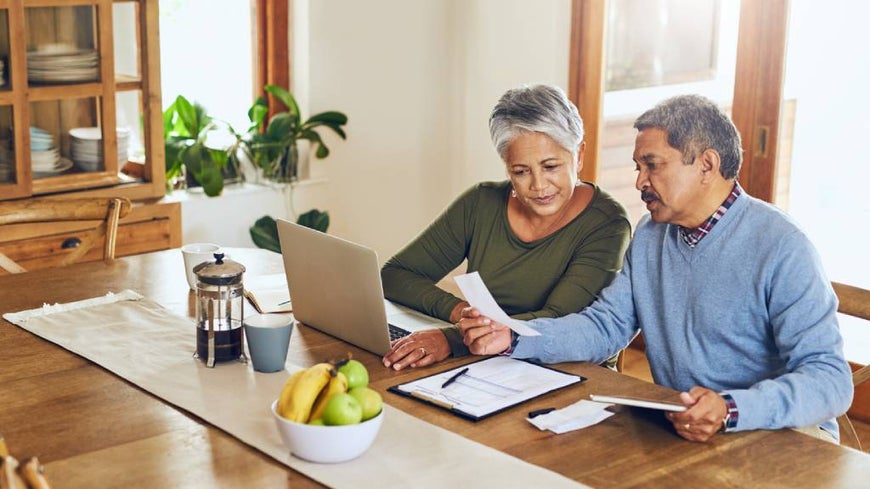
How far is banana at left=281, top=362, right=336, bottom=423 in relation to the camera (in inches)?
63.2

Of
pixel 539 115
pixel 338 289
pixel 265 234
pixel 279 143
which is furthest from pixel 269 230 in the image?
pixel 338 289

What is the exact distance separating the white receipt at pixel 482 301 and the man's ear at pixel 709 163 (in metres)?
0.44

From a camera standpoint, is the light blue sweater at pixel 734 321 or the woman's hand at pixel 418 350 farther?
the woman's hand at pixel 418 350

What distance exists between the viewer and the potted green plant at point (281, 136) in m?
4.46

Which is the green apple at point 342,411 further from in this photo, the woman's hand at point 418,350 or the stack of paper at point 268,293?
the stack of paper at point 268,293

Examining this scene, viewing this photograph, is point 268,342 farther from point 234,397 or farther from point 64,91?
point 64,91

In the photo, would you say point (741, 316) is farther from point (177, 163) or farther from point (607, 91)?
point (177, 163)

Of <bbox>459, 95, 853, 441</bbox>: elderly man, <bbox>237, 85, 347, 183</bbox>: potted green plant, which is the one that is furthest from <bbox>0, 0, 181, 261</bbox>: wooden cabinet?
<bbox>459, 95, 853, 441</bbox>: elderly man

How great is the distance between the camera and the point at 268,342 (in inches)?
78.3

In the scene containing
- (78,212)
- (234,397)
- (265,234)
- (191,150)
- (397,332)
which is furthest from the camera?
(265,234)

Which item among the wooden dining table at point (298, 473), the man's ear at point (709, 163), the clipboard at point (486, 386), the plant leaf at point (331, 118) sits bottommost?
the wooden dining table at point (298, 473)

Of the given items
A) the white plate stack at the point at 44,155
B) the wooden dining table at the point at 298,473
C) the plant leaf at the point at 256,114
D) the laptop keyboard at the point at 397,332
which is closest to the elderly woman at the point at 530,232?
the laptop keyboard at the point at 397,332

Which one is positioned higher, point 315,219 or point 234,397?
point 234,397

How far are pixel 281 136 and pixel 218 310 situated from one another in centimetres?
246
